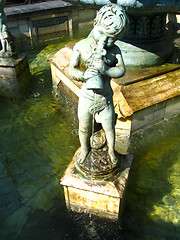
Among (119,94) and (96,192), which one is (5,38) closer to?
(119,94)

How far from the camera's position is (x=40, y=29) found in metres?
8.95

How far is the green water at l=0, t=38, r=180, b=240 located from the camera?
10.0ft

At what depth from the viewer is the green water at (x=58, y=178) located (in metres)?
3.05

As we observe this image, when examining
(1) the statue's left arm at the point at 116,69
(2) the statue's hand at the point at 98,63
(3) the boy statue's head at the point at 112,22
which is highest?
(3) the boy statue's head at the point at 112,22

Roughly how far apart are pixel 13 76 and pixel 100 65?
3.95 metres

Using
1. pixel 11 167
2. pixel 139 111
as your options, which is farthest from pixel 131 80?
pixel 11 167

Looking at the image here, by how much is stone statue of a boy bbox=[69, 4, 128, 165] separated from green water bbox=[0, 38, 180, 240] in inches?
41.2

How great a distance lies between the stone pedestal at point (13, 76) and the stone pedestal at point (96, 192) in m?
3.29

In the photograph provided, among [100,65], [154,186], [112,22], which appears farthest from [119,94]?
[112,22]

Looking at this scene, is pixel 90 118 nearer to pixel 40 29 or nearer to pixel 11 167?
pixel 11 167

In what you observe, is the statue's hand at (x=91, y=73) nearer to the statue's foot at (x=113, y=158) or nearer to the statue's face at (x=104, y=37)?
the statue's face at (x=104, y=37)

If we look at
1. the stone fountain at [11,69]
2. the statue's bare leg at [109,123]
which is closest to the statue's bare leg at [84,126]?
the statue's bare leg at [109,123]

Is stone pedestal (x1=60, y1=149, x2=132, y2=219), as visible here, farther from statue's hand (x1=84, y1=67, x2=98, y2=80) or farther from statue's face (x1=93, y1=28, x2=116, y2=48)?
statue's face (x1=93, y1=28, x2=116, y2=48)

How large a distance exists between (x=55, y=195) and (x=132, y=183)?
1.08 meters
